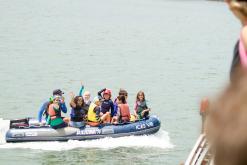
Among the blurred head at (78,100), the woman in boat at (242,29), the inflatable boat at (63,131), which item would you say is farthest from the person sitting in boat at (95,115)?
the woman in boat at (242,29)

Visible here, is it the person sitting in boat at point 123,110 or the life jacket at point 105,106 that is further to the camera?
the life jacket at point 105,106

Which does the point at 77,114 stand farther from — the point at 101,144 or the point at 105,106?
the point at 101,144

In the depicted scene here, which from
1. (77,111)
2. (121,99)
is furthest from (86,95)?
(121,99)

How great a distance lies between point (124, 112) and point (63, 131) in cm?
138

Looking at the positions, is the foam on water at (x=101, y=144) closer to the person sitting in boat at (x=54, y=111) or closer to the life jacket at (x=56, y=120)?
the life jacket at (x=56, y=120)

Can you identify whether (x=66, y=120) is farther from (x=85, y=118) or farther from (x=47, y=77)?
(x=47, y=77)

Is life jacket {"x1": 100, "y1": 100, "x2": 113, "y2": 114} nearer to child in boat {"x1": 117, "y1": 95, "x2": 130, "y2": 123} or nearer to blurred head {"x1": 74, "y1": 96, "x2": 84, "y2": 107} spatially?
child in boat {"x1": 117, "y1": 95, "x2": 130, "y2": 123}

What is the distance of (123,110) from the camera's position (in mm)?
14281

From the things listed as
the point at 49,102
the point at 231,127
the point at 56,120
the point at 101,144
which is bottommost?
the point at 101,144

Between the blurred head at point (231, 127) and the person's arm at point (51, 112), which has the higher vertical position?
the blurred head at point (231, 127)

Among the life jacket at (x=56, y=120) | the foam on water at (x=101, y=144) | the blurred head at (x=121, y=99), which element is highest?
the blurred head at (x=121, y=99)

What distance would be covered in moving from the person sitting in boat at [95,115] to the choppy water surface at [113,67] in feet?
1.42

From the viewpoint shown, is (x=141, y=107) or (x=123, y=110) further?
(x=141, y=107)

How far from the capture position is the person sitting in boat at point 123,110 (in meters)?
14.2
